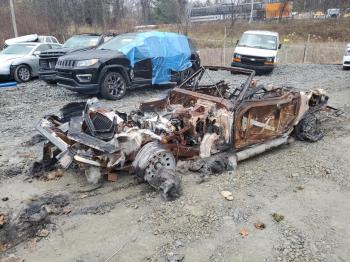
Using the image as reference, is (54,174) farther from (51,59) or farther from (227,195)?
(51,59)

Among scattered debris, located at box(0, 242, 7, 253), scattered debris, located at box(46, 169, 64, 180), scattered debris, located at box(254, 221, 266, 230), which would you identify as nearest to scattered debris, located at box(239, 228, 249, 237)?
scattered debris, located at box(254, 221, 266, 230)

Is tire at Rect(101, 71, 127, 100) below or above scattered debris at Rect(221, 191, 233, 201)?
above

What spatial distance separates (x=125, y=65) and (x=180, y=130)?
573cm

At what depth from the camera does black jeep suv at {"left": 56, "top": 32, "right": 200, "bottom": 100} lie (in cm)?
988

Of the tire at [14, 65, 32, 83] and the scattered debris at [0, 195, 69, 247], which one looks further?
the tire at [14, 65, 32, 83]

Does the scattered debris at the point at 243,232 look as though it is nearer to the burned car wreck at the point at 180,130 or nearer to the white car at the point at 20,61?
the burned car wreck at the point at 180,130

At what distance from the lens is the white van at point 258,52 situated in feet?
52.0

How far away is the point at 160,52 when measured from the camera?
11.1 metres

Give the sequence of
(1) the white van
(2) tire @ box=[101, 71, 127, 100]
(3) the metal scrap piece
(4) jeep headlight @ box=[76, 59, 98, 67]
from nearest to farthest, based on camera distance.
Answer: (3) the metal scrap piece < (4) jeep headlight @ box=[76, 59, 98, 67] < (2) tire @ box=[101, 71, 127, 100] < (1) the white van

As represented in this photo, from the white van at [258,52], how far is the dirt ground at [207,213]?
982 cm

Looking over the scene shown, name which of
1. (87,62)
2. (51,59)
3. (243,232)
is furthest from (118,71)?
(243,232)

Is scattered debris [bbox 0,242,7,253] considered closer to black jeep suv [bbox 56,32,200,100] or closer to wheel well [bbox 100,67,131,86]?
black jeep suv [bbox 56,32,200,100]

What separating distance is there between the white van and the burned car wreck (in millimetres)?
9339

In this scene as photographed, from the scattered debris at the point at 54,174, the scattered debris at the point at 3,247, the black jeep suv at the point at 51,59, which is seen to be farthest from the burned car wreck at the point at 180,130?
the black jeep suv at the point at 51,59
